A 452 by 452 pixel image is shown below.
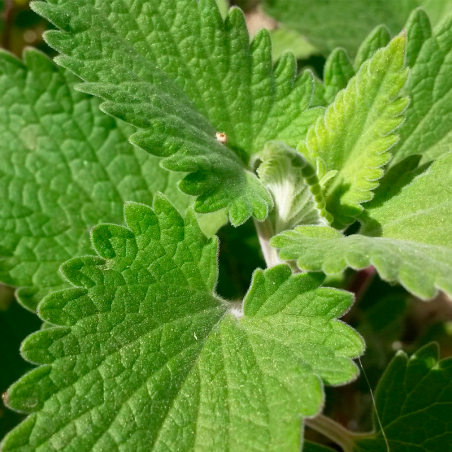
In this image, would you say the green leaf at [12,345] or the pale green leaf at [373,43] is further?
the green leaf at [12,345]

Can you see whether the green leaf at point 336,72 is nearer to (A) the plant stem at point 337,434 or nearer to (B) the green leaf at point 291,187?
(B) the green leaf at point 291,187

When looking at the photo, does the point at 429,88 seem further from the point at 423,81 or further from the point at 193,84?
the point at 193,84

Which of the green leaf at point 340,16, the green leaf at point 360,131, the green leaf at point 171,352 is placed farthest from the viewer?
the green leaf at point 340,16

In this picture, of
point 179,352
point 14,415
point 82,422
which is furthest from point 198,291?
point 14,415

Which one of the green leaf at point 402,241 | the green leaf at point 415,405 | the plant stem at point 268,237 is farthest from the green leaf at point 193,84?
the green leaf at point 415,405

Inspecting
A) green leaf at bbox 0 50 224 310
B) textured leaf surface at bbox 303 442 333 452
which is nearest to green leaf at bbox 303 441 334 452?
textured leaf surface at bbox 303 442 333 452

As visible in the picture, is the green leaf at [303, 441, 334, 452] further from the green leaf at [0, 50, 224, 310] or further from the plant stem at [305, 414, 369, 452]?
the green leaf at [0, 50, 224, 310]

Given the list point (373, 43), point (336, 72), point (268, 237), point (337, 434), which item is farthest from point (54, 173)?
point (337, 434)
